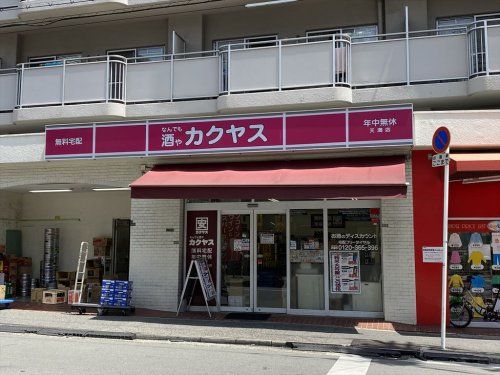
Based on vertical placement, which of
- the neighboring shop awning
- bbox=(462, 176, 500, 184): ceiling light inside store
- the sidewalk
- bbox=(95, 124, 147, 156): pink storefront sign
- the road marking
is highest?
bbox=(95, 124, 147, 156): pink storefront sign

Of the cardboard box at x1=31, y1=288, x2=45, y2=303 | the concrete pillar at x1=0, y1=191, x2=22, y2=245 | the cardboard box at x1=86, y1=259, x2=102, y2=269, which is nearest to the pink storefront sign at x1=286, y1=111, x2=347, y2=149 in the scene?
the cardboard box at x1=86, y1=259, x2=102, y2=269

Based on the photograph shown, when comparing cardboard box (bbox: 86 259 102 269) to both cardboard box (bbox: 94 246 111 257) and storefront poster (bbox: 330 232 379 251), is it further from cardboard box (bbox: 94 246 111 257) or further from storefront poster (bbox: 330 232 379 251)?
storefront poster (bbox: 330 232 379 251)

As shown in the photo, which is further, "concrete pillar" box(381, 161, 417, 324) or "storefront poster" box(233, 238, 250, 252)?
"storefront poster" box(233, 238, 250, 252)

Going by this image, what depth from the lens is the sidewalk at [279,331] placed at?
30.0 ft

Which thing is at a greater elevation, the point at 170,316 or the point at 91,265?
the point at 91,265

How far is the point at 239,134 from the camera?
38.8 feet

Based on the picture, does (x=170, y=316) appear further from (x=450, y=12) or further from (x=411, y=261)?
(x=450, y=12)

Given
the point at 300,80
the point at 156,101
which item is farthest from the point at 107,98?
the point at 300,80

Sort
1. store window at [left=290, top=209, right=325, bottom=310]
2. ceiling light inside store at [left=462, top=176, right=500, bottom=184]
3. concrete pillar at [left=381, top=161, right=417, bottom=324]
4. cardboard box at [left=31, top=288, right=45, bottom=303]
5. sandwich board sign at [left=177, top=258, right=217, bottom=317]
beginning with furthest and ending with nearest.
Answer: cardboard box at [left=31, top=288, right=45, bottom=303], store window at [left=290, top=209, right=325, bottom=310], sandwich board sign at [left=177, top=258, right=217, bottom=317], concrete pillar at [left=381, top=161, right=417, bottom=324], ceiling light inside store at [left=462, top=176, right=500, bottom=184]

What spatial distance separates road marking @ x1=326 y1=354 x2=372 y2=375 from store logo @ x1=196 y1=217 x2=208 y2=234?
551cm

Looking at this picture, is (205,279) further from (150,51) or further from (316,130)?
(150,51)

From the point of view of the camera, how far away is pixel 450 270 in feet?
37.1

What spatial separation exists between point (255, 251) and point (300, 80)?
4407 mm

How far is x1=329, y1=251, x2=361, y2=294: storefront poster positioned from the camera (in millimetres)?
12031
